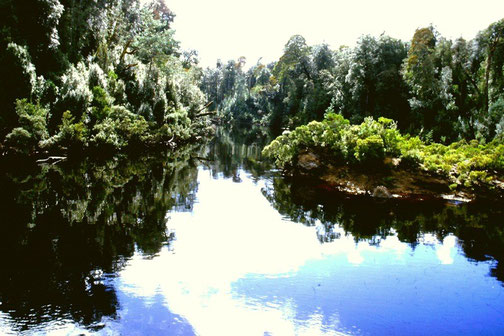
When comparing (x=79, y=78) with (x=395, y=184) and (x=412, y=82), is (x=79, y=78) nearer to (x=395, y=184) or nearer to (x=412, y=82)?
(x=395, y=184)

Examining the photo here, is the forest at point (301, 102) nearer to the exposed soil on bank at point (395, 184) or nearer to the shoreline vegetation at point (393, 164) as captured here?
the shoreline vegetation at point (393, 164)

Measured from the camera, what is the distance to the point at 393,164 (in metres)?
18.5

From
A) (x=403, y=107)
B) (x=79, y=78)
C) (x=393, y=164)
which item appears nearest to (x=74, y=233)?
(x=393, y=164)

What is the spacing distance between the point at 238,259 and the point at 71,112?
63.4ft

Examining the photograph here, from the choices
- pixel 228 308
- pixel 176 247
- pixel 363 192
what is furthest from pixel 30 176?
pixel 363 192

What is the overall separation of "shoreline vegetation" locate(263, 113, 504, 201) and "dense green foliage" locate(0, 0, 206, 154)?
14.5 m

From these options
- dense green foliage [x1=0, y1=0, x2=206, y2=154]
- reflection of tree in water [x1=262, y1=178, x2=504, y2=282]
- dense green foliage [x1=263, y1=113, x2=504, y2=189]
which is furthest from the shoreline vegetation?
dense green foliage [x1=0, y1=0, x2=206, y2=154]

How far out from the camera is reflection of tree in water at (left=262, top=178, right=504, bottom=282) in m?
11.1

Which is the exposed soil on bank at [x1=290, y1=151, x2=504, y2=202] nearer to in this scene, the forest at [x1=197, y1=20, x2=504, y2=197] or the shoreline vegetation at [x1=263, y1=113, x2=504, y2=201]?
the shoreline vegetation at [x1=263, y1=113, x2=504, y2=201]

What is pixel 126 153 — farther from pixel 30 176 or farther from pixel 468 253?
pixel 468 253

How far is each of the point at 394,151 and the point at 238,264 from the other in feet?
43.3

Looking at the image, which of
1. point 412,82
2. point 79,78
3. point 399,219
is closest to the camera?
point 399,219

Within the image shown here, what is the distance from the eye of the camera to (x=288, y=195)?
17.0m

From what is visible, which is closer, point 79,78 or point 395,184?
point 395,184
